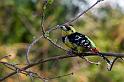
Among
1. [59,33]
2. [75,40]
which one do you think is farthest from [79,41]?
[59,33]

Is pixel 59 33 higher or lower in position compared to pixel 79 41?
higher

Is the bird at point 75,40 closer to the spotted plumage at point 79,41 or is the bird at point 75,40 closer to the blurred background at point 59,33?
the spotted plumage at point 79,41

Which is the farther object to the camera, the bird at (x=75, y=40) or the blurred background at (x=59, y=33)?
the blurred background at (x=59, y=33)

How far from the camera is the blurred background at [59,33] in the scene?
557 centimetres

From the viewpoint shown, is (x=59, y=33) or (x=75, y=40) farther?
(x=59, y=33)

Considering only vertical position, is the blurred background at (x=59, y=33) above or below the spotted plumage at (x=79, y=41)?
above

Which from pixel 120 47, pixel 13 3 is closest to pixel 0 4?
pixel 13 3

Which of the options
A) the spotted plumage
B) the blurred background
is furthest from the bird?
the blurred background

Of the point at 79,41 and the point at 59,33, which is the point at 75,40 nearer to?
the point at 79,41

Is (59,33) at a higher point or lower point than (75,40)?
higher

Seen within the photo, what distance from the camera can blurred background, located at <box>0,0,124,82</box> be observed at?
5.57 meters

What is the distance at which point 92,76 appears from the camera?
18.7 feet

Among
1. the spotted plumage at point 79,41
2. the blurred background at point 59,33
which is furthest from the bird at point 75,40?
the blurred background at point 59,33

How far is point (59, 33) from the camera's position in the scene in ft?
18.6
